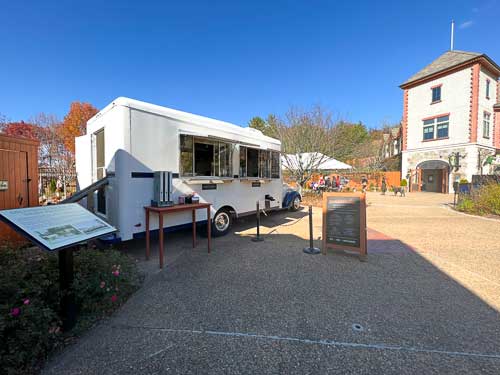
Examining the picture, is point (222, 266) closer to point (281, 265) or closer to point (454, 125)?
point (281, 265)

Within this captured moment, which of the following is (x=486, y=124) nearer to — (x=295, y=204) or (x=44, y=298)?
(x=295, y=204)

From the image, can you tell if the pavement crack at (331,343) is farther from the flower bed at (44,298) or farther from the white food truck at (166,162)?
the white food truck at (166,162)

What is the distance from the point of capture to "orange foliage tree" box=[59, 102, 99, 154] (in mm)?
20991

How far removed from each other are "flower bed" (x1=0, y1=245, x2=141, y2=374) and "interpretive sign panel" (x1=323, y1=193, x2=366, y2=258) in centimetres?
362

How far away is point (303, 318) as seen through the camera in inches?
104

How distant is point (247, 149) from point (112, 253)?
13.6 ft

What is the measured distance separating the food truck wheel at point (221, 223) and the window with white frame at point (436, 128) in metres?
22.4

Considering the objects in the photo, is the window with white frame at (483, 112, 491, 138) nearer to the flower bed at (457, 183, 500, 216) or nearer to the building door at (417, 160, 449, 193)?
the building door at (417, 160, 449, 193)

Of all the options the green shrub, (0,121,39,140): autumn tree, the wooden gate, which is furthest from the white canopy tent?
(0,121,39,140): autumn tree

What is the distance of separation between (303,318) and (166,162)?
3639 millimetres

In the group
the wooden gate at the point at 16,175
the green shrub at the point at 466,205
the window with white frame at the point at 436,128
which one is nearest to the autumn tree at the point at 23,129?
the wooden gate at the point at 16,175

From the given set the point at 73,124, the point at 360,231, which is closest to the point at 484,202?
the point at 360,231

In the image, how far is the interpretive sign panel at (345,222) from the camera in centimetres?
443

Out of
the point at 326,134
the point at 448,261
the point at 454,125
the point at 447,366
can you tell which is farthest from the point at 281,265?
the point at 454,125
